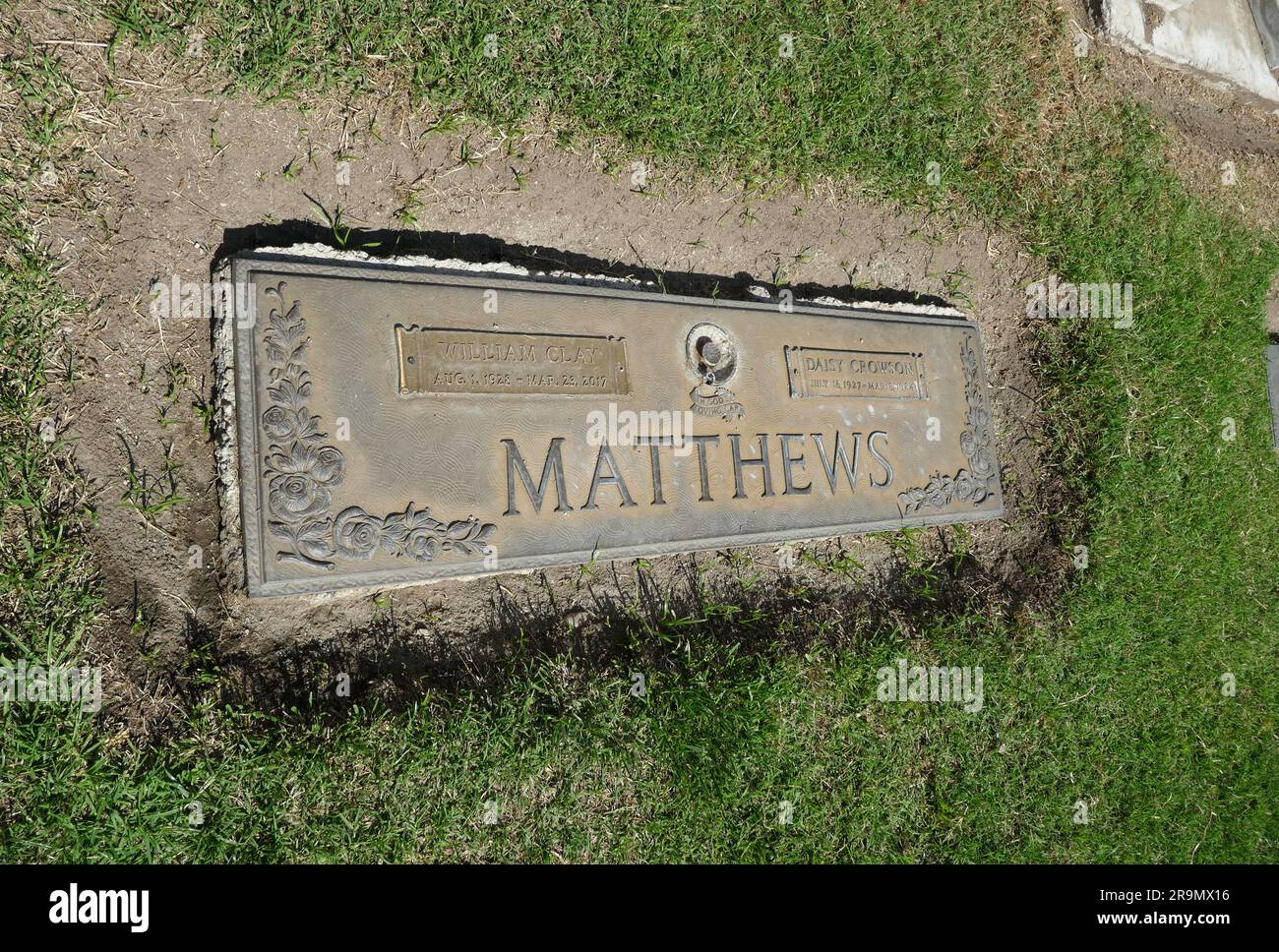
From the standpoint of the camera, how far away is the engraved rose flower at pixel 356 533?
271cm

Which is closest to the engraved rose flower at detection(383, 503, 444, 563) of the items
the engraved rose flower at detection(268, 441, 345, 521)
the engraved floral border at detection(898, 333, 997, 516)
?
the engraved rose flower at detection(268, 441, 345, 521)

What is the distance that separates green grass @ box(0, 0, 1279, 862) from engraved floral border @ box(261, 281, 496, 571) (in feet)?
2.40

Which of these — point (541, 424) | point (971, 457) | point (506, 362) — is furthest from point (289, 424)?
point (971, 457)

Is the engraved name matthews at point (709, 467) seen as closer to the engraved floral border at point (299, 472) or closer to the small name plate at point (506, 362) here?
the small name plate at point (506, 362)

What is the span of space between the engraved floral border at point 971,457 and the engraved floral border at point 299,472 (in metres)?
2.80

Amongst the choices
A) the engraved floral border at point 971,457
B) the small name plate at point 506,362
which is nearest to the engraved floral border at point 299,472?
the small name plate at point 506,362

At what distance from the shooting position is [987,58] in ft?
16.0

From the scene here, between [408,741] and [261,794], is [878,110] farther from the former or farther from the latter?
[261,794]

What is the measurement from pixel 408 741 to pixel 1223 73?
7.91 metres

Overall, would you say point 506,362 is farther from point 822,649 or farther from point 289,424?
point 822,649

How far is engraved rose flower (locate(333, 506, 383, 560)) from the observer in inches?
107

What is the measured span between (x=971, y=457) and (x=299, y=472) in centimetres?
346

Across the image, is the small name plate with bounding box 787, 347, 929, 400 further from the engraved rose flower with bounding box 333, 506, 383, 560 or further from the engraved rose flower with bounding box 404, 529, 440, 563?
the engraved rose flower with bounding box 333, 506, 383, 560
